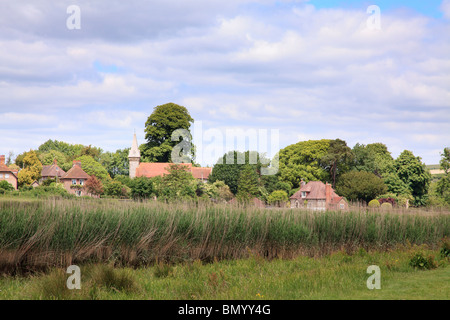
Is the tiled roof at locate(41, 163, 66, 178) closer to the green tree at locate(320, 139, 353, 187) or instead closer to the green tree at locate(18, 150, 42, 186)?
the green tree at locate(18, 150, 42, 186)

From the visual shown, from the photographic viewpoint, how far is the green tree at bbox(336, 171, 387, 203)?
6016 centimetres

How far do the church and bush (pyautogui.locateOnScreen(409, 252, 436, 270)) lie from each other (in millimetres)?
51584

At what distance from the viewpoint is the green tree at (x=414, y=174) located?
214ft

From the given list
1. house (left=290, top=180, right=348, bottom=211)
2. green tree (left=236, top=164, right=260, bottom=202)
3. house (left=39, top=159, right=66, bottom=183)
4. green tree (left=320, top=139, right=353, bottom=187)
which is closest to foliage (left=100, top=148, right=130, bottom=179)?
house (left=39, top=159, right=66, bottom=183)

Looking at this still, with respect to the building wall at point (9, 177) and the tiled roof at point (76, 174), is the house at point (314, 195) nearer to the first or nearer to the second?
the tiled roof at point (76, 174)

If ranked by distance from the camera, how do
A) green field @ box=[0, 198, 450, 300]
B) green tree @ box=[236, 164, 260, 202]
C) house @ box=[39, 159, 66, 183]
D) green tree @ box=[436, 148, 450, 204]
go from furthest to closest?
house @ box=[39, 159, 66, 183], green tree @ box=[236, 164, 260, 202], green tree @ box=[436, 148, 450, 204], green field @ box=[0, 198, 450, 300]

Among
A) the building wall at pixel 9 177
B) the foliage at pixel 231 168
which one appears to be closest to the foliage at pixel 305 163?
the foliage at pixel 231 168

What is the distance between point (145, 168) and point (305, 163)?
23.6m
